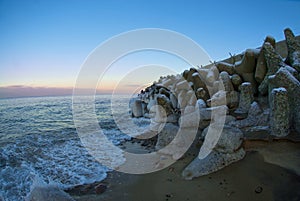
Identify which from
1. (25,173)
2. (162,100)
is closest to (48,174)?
(25,173)

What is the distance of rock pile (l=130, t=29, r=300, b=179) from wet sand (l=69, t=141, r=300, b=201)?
0.21 metres

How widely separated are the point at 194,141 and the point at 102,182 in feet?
6.60

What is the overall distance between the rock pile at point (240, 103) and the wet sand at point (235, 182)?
21 cm

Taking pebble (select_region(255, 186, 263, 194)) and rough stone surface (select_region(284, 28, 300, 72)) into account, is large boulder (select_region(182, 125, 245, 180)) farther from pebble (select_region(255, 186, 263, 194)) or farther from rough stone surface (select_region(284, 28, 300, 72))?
rough stone surface (select_region(284, 28, 300, 72))

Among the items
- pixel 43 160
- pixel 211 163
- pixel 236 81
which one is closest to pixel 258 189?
pixel 211 163

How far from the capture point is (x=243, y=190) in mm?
2688

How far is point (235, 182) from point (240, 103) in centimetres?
256

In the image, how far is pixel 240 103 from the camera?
16.4 ft

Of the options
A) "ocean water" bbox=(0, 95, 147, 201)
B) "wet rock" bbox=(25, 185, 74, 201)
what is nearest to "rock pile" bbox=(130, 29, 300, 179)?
"ocean water" bbox=(0, 95, 147, 201)

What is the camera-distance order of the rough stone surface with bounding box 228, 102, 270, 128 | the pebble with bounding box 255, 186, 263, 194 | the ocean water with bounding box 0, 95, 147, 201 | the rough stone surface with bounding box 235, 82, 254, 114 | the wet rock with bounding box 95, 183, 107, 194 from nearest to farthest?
the pebble with bounding box 255, 186, 263, 194, the wet rock with bounding box 95, 183, 107, 194, the ocean water with bounding box 0, 95, 147, 201, the rough stone surface with bounding box 228, 102, 270, 128, the rough stone surface with bounding box 235, 82, 254, 114

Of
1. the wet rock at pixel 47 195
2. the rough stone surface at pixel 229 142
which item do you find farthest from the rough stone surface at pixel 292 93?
the wet rock at pixel 47 195

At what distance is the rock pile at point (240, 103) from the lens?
11.2 feet

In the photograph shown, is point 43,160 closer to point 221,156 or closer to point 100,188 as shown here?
point 100,188

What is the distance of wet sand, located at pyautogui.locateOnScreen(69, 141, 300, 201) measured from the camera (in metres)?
2.60
